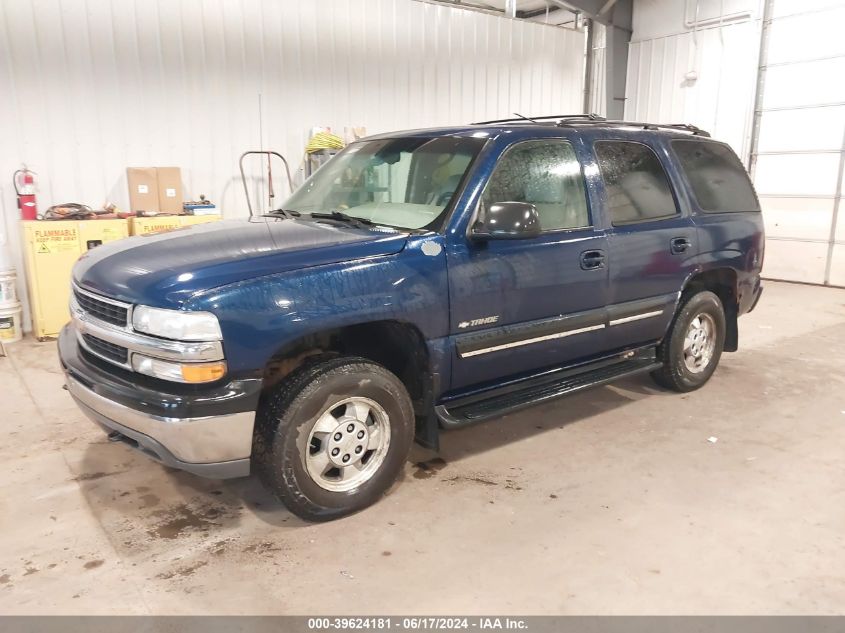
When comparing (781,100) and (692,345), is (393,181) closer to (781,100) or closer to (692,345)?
(692,345)

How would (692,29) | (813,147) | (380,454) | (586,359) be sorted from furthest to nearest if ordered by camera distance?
(692,29) → (813,147) → (586,359) → (380,454)

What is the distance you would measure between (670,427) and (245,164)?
5.97 m

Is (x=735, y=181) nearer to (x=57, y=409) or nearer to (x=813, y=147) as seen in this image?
(x=57, y=409)

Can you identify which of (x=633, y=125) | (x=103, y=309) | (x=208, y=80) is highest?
(x=208, y=80)

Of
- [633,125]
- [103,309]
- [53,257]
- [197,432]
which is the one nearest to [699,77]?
[633,125]

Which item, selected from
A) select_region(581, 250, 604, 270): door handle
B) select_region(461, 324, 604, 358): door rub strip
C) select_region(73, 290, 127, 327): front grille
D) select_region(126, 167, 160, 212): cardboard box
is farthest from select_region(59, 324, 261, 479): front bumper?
select_region(126, 167, 160, 212): cardboard box

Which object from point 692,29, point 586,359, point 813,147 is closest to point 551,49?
point 692,29

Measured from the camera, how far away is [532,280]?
3297mm

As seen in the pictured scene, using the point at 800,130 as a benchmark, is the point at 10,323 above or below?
below

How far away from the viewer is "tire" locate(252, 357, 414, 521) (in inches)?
105

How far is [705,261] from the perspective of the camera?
14.2 ft

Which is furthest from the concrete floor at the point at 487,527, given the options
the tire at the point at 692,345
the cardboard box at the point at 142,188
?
the cardboard box at the point at 142,188

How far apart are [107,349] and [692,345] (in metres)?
3.76

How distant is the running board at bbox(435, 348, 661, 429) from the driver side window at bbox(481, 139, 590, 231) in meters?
0.86
